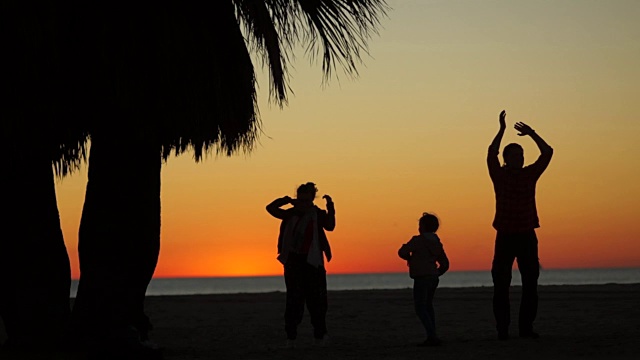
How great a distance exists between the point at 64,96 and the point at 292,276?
3326 millimetres

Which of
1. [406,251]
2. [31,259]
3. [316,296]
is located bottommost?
[316,296]

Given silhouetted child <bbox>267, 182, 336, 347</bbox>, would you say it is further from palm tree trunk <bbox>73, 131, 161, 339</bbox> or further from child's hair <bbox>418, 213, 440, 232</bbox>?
palm tree trunk <bbox>73, 131, 161, 339</bbox>

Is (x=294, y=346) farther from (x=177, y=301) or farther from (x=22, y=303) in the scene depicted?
(x=177, y=301)

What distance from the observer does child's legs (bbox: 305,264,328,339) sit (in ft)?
39.8

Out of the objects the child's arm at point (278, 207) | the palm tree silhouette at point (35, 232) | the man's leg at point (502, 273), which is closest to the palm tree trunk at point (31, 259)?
the palm tree silhouette at point (35, 232)

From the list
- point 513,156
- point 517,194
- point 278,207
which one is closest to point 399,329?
point 278,207

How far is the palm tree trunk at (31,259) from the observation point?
36.4ft

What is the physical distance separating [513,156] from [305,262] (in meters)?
2.52

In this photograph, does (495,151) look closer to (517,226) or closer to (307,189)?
(517,226)

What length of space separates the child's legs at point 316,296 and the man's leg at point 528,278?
2.12m

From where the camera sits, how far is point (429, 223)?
12102 millimetres

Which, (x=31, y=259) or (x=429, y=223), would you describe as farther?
(x=429, y=223)

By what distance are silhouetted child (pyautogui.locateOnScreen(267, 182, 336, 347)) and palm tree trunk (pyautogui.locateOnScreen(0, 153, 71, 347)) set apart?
239 cm

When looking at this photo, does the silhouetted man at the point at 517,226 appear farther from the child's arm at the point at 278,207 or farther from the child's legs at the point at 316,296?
the child's arm at the point at 278,207
